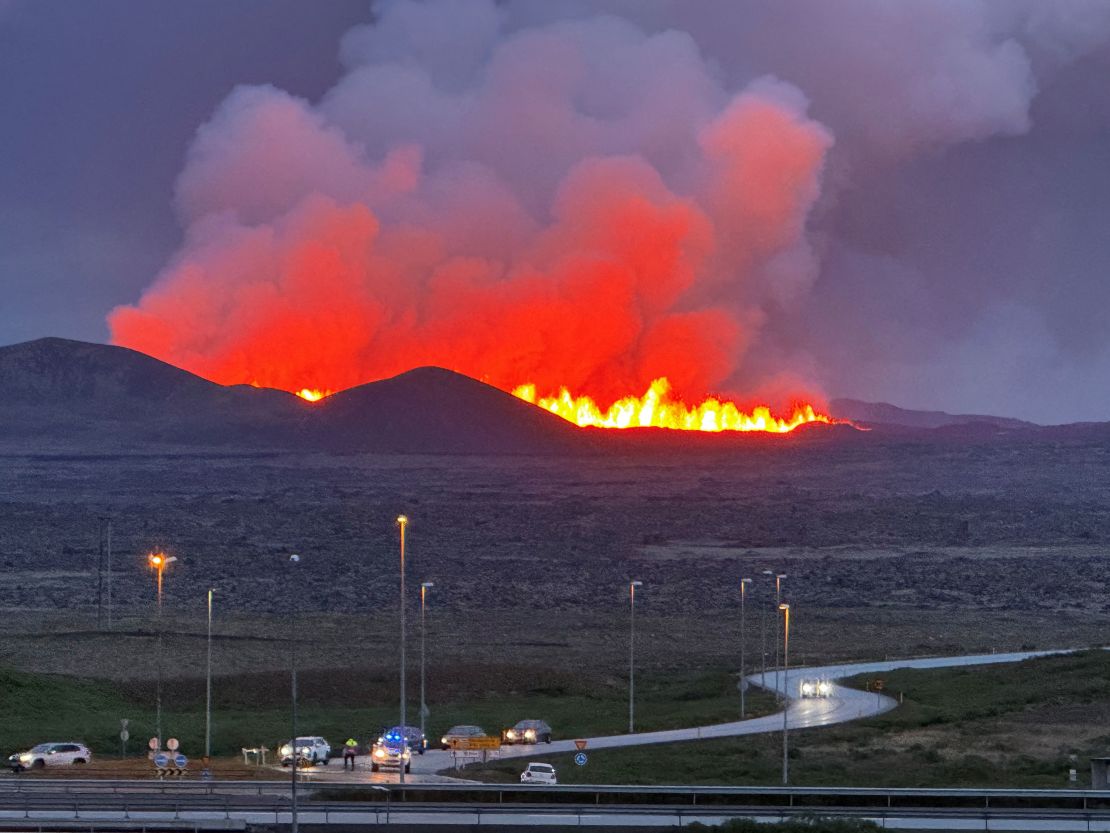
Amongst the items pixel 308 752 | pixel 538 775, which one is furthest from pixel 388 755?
pixel 538 775

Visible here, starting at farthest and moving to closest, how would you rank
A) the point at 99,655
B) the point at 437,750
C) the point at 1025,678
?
the point at 99,655, the point at 1025,678, the point at 437,750

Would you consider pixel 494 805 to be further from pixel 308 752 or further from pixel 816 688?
pixel 816 688

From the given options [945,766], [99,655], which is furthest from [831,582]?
[945,766]

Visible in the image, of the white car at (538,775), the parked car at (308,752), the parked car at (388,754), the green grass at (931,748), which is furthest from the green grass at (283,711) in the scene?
the white car at (538,775)

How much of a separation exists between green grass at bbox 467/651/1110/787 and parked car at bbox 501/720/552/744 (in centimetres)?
592

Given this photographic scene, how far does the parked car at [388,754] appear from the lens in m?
65.9

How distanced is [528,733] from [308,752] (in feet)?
39.0

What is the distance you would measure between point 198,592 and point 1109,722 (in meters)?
104

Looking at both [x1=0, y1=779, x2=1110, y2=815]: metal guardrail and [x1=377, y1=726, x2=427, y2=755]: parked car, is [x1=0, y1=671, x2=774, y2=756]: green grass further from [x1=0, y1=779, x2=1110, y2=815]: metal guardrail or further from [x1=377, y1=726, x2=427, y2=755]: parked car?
[x1=0, y1=779, x2=1110, y2=815]: metal guardrail

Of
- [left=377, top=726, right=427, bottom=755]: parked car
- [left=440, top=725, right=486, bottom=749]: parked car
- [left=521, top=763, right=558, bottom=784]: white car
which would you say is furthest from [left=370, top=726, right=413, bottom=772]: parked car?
[left=521, top=763, right=558, bottom=784]: white car

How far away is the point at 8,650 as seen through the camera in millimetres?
114375

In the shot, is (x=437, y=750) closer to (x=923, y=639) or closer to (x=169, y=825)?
(x=169, y=825)

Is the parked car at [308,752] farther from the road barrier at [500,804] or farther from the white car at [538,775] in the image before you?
the road barrier at [500,804]

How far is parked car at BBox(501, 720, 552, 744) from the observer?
255ft
